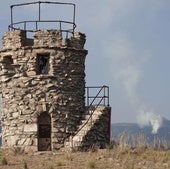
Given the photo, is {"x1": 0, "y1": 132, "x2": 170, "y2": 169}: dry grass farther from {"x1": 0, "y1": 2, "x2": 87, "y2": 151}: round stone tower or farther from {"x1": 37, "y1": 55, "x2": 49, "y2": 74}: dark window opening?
{"x1": 37, "y1": 55, "x2": 49, "y2": 74}: dark window opening

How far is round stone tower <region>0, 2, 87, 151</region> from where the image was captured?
93.2 ft

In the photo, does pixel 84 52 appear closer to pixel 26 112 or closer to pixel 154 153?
pixel 26 112

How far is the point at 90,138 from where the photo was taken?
28391 millimetres

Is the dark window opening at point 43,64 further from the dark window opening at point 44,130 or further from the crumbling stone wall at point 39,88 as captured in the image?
the dark window opening at point 44,130

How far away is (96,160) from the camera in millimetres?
24250

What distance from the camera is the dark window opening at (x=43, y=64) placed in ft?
95.6

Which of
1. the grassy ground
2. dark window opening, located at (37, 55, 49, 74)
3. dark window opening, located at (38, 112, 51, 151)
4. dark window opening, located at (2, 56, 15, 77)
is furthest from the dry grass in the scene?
dark window opening, located at (37, 55, 49, 74)

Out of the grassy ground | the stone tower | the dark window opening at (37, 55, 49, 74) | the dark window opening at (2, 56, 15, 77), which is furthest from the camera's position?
the dark window opening at (2, 56, 15, 77)

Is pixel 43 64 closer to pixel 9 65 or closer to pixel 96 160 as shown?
pixel 9 65

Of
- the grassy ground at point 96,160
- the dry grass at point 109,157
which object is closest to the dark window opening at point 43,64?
the dry grass at point 109,157

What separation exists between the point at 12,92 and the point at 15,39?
2.58 meters

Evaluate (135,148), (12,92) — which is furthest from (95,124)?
(12,92)

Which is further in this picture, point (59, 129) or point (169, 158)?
point (59, 129)

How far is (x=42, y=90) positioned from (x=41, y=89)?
0.23 ft
